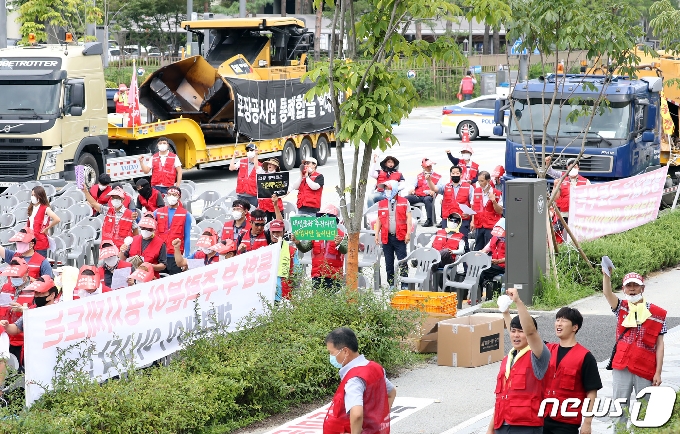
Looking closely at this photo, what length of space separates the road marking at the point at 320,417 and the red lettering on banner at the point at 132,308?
1.66 metres

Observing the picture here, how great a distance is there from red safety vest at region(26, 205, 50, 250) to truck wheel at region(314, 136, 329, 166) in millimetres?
17221

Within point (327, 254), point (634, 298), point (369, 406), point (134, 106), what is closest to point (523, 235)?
point (327, 254)

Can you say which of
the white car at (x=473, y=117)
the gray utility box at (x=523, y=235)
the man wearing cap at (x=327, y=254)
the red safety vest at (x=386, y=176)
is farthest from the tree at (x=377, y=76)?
the white car at (x=473, y=117)

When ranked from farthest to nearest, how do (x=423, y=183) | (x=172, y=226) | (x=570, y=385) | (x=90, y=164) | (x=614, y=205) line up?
(x=90, y=164)
(x=423, y=183)
(x=614, y=205)
(x=172, y=226)
(x=570, y=385)

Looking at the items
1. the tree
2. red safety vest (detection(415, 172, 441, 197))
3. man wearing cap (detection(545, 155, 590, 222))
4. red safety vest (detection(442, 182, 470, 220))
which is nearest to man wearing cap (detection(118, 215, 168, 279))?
the tree

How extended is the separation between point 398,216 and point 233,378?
6.38 m

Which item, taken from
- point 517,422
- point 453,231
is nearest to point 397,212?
point 453,231

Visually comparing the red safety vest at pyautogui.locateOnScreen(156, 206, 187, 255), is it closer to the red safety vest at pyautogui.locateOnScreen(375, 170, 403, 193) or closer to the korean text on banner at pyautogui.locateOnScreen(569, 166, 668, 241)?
the red safety vest at pyautogui.locateOnScreen(375, 170, 403, 193)

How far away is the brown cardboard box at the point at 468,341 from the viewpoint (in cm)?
1157

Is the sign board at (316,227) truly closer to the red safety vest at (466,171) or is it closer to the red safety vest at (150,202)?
the red safety vest at (150,202)

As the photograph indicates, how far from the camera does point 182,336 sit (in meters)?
10.5

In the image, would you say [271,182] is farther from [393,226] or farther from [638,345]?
[638,345]

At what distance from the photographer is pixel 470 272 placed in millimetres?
14898

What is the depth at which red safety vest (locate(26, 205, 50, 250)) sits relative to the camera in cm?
1495
